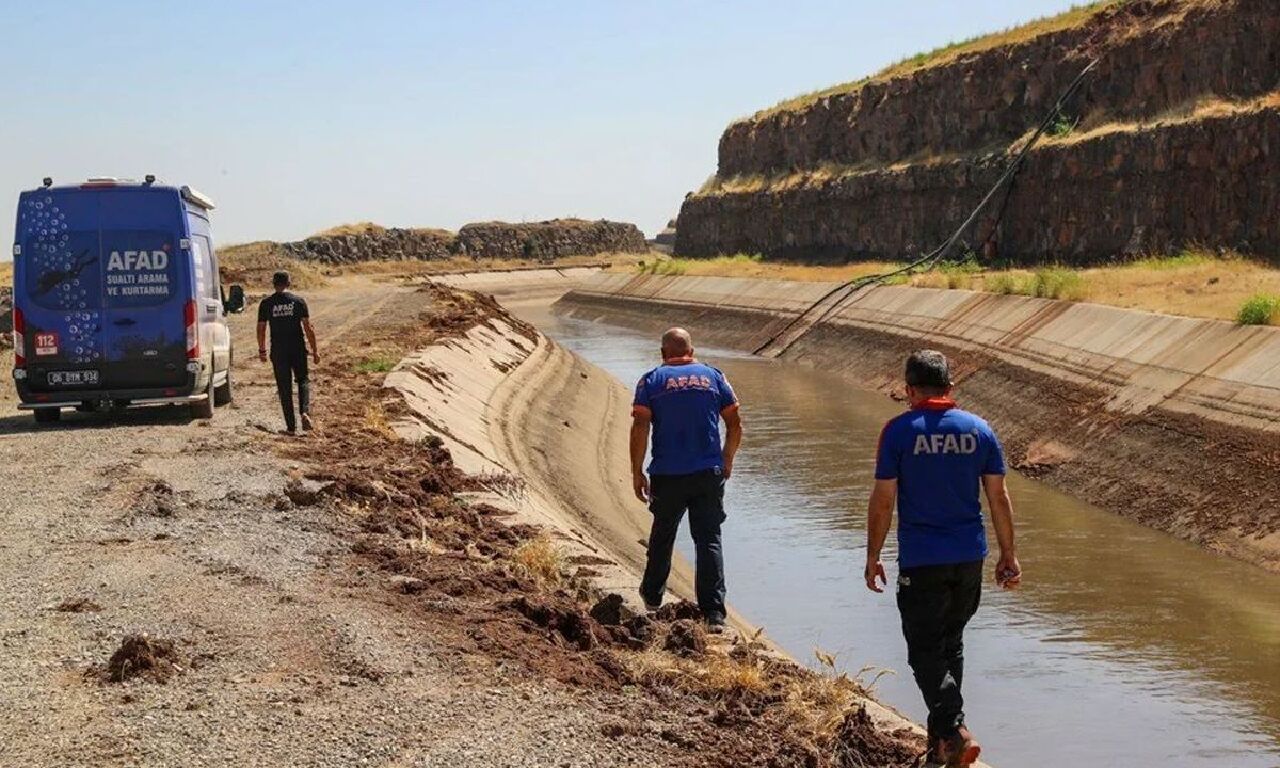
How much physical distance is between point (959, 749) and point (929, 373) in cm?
195

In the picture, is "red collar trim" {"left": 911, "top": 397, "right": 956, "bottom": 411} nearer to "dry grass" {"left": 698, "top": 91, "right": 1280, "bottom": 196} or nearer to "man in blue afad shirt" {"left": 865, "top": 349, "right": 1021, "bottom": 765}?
"man in blue afad shirt" {"left": 865, "top": 349, "right": 1021, "bottom": 765}

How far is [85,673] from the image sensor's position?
9500 millimetres

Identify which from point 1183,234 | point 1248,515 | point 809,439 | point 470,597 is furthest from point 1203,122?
point 470,597

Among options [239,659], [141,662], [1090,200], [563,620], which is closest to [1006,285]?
[1090,200]

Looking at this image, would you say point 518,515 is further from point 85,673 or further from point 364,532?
point 85,673

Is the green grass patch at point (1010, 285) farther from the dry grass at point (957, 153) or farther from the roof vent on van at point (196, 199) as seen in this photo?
the roof vent on van at point (196, 199)

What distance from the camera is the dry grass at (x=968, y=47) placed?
206 feet

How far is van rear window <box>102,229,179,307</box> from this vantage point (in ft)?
69.9

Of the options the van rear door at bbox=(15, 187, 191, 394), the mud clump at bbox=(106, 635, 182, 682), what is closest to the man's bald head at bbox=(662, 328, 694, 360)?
the mud clump at bbox=(106, 635, 182, 682)

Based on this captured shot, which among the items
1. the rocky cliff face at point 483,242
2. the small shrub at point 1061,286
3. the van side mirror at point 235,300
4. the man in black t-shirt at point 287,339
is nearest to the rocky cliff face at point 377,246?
the rocky cliff face at point 483,242

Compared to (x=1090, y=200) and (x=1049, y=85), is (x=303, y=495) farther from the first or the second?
(x=1049, y=85)

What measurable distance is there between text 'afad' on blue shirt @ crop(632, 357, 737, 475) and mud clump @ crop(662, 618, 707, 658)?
120cm

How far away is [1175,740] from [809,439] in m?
20.8

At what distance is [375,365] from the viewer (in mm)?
31031
